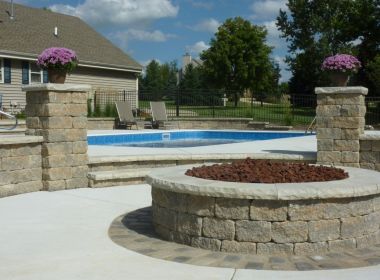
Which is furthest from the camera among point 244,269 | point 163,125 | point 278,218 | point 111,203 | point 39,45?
point 39,45

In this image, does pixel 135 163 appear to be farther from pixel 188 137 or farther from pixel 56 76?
pixel 188 137

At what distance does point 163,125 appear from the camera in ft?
70.6

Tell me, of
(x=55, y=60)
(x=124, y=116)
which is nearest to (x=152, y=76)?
(x=124, y=116)

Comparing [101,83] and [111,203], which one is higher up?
[101,83]

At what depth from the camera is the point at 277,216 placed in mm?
4562

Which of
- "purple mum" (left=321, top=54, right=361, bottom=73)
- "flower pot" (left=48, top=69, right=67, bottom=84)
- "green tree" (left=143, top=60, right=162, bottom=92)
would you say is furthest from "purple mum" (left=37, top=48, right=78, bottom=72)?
"green tree" (left=143, top=60, right=162, bottom=92)

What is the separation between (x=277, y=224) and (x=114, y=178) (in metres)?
4.31

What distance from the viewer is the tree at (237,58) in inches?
1625

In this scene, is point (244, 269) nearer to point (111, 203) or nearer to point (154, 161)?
point (111, 203)

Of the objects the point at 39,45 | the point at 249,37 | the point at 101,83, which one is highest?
the point at 249,37

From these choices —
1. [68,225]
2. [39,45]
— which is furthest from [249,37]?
[68,225]

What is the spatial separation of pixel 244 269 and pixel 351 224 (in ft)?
4.25

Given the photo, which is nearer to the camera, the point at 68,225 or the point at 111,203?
the point at 68,225

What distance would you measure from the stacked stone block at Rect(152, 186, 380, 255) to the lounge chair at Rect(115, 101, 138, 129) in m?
16.3
